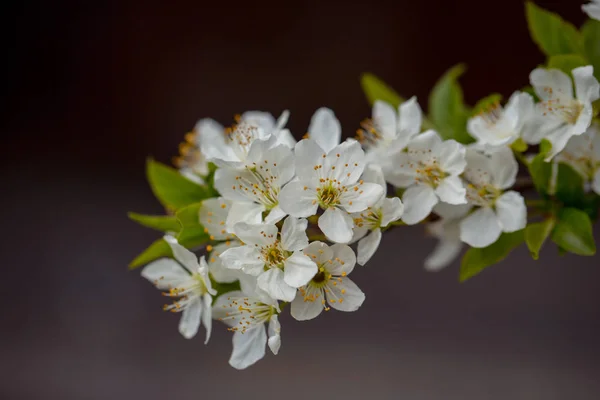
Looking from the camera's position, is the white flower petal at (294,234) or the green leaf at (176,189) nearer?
the white flower petal at (294,234)

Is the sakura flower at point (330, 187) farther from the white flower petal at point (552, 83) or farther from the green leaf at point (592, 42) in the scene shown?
the green leaf at point (592, 42)

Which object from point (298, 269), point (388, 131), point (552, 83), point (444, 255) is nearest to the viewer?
point (298, 269)

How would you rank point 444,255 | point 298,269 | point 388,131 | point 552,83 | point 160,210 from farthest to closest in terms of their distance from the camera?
point 160,210, point 444,255, point 388,131, point 552,83, point 298,269

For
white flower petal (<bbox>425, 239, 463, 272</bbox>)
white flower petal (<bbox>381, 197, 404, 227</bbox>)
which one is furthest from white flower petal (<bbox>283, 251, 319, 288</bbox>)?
white flower petal (<bbox>425, 239, 463, 272</bbox>)

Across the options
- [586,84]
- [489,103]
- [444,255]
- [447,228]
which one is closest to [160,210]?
[444,255]

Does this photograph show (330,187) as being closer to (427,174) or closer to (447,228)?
(427,174)

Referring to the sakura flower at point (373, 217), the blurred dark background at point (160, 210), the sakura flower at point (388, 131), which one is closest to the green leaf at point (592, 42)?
the sakura flower at point (388, 131)
